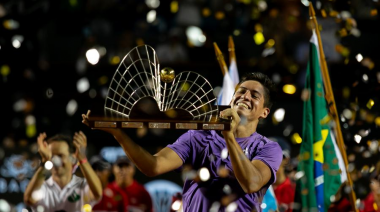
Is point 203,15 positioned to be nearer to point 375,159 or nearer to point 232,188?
point 375,159

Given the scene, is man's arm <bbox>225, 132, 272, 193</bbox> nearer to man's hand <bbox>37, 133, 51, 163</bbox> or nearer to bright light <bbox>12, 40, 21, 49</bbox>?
man's hand <bbox>37, 133, 51, 163</bbox>

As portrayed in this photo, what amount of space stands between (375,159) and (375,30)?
6.18ft

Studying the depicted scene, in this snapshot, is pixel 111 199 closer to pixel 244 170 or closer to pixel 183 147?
pixel 183 147

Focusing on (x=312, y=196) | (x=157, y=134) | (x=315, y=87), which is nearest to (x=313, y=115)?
(x=315, y=87)

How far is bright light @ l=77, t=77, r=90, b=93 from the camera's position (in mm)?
8297

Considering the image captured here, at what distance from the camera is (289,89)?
8.05 metres

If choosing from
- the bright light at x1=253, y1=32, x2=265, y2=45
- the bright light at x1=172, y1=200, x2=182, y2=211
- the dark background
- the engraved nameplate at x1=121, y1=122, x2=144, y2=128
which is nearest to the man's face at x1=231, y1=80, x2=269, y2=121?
the engraved nameplate at x1=121, y1=122, x2=144, y2=128

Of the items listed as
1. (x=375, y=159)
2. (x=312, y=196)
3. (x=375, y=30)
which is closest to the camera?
(x=312, y=196)

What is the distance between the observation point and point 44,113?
8180 mm

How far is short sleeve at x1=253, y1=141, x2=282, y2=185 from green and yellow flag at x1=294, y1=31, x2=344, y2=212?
5.67 feet

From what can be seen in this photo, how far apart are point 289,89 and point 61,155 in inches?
121

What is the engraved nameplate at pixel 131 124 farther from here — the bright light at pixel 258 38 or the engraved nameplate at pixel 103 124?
the bright light at pixel 258 38

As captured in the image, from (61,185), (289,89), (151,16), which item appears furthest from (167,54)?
(61,185)

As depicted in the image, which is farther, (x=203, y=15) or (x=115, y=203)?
(x=203, y=15)
